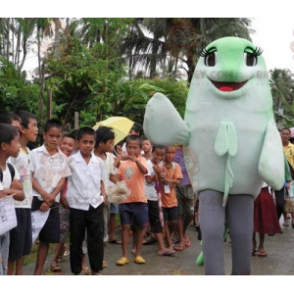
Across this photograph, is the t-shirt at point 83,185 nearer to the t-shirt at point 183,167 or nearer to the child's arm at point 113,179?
the child's arm at point 113,179

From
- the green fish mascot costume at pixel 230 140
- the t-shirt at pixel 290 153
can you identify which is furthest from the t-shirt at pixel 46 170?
the t-shirt at pixel 290 153

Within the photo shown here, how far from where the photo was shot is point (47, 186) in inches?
173

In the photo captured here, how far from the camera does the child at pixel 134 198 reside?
17.0 feet

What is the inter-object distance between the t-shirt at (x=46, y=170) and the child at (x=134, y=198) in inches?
38.6

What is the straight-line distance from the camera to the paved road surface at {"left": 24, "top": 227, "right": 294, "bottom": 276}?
4805 mm

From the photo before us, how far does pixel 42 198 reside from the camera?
171 inches

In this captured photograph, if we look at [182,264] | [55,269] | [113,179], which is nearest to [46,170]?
[113,179]

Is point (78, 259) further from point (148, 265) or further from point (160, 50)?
point (160, 50)

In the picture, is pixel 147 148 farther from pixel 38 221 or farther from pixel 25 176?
pixel 25 176

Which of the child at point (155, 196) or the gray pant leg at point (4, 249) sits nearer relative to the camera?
the gray pant leg at point (4, 249)

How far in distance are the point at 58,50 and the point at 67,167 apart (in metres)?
5.16

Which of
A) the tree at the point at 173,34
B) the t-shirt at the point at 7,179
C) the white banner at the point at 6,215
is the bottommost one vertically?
the white banner at the point at 6,215

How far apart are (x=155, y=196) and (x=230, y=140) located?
8.19 ft

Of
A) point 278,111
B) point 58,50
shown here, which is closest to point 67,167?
point 278,111
